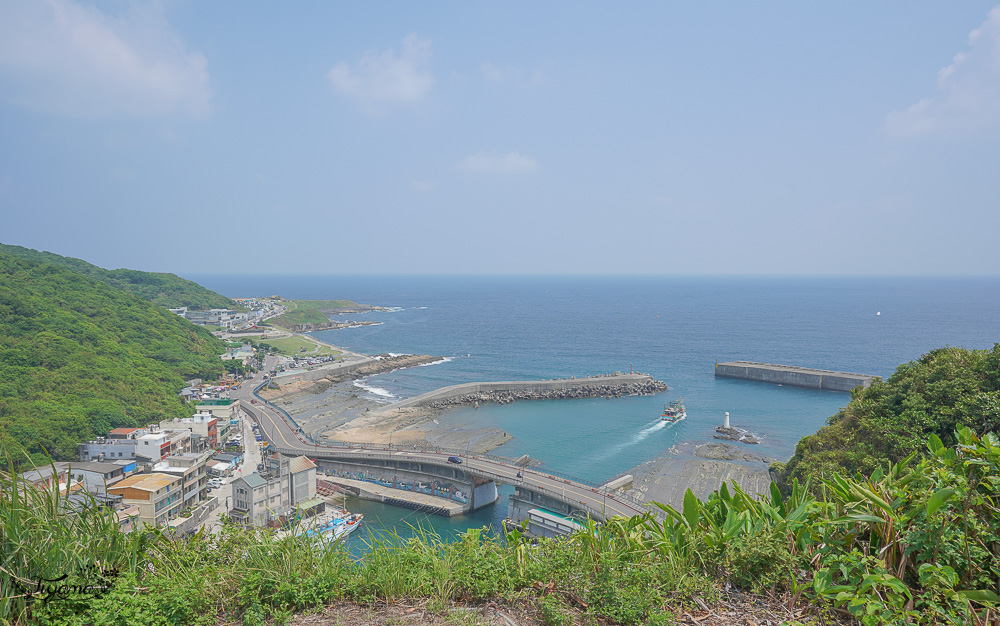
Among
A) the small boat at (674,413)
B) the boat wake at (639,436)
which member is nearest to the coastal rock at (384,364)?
the small boat at (674,413)

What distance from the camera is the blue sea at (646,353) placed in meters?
36.6

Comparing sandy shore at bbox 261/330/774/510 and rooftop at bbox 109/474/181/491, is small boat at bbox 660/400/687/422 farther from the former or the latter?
rooftop at bbox 109/474/181/491

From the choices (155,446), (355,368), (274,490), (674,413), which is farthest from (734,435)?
(355,368)

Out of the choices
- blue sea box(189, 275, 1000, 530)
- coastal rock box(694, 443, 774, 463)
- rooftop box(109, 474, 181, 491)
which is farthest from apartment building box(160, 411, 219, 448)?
coastal rock box(694, 443, 774, 463)

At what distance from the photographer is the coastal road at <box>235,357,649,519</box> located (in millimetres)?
22891

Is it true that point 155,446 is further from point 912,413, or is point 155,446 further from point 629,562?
point 912,413

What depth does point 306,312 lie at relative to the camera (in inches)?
4087

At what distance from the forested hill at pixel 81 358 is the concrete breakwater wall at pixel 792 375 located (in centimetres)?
5046

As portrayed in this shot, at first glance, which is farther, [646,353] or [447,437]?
[646,353]

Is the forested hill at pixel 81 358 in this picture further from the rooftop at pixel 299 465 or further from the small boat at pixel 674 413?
the small boat at pixel 674 413

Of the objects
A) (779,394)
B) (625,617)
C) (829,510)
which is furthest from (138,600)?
(779,394)

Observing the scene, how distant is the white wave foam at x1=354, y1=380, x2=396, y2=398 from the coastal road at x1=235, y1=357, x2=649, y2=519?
1034 centimetres

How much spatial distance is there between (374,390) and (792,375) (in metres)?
41.4

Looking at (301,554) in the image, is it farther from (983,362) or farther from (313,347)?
(313,347)
